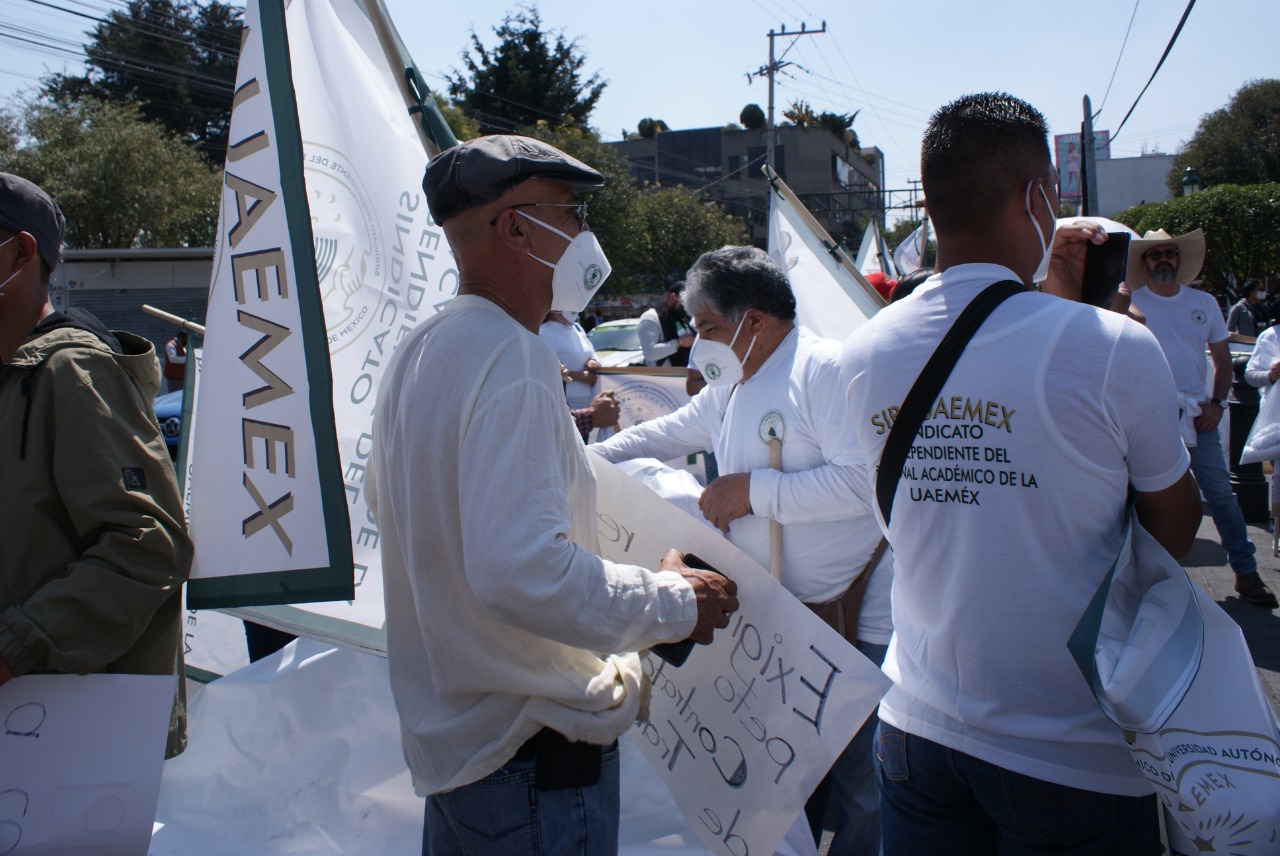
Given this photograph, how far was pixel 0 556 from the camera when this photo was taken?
79.1 inches

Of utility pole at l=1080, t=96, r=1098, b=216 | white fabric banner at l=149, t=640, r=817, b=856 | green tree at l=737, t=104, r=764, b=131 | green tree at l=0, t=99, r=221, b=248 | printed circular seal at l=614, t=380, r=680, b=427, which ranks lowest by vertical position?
white fabric banner at l=149, t=640, r=817, b=856

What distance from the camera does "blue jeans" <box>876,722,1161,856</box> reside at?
153cm

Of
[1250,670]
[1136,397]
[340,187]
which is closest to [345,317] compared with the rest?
[340,187]

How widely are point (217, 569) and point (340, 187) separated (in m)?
1.16

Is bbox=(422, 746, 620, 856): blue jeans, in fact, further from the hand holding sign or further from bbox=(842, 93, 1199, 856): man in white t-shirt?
bbox=(842, 93, 1199, 856): man in white t-shirt

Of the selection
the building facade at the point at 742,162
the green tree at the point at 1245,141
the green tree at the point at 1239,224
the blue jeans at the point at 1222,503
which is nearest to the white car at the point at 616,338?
the blue jeans at the point at 1222,503

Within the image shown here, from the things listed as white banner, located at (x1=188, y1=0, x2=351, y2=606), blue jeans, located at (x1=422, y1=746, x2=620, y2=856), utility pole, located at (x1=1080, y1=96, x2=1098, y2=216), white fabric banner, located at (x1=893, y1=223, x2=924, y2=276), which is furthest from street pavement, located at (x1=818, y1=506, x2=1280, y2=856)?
utility pole, located at (x1=1080, y1=96, x2=1098, y2=216)

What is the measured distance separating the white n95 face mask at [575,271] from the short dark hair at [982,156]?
641 millimetres

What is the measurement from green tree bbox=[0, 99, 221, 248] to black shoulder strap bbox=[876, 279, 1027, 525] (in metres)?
27.7

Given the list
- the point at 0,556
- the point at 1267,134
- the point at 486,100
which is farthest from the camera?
the point at 1267,134

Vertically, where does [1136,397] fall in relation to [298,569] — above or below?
above

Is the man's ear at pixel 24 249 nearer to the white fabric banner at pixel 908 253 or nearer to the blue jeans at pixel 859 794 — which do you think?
→ the blue jeans at pixel 859 794

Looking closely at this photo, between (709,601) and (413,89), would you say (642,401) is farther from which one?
(709,601)

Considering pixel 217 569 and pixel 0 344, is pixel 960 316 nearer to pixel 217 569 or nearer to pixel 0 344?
pixel 217 569
